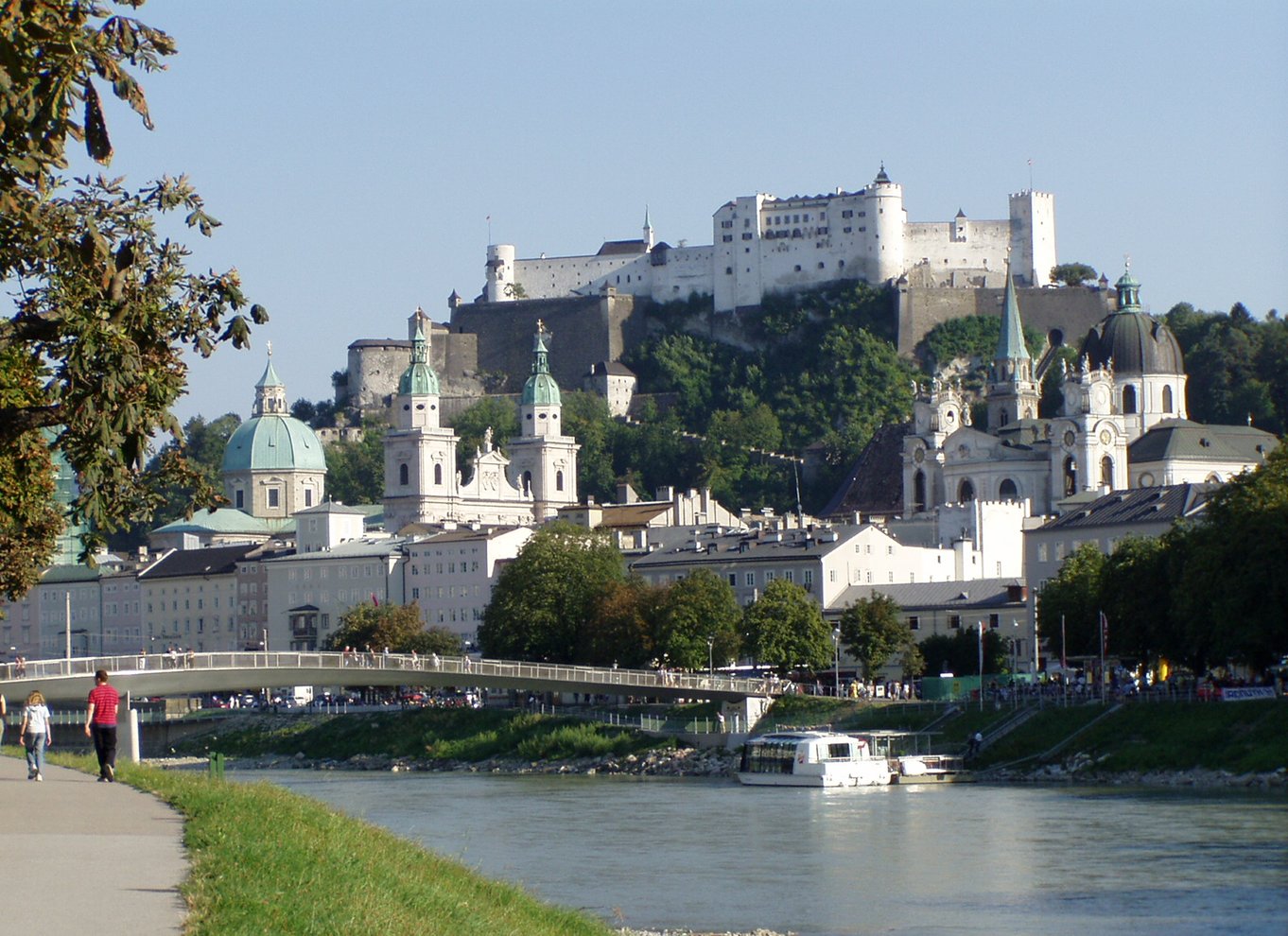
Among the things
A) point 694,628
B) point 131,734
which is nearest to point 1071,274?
point 694,628

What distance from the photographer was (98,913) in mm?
12625

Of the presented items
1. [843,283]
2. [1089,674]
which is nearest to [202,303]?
[1089,674]

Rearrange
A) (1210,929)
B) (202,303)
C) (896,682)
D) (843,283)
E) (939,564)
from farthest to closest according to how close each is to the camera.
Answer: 1. (843,283)
2. (939,564)
3. (896,682)
4. (1210,929)
5. (202,303)

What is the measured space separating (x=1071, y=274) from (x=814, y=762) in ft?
305

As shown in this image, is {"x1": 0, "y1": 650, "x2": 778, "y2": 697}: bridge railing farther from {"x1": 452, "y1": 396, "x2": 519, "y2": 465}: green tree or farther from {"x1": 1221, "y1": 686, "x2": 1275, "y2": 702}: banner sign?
{"x1": 452, "y1": 396, "x2": 519, "y2": 465}: green tree

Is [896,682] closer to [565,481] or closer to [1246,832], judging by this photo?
[1246,832]

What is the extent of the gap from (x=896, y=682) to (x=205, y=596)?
1747 inches

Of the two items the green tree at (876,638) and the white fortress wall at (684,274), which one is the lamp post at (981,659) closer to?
the green tree at (876,638)

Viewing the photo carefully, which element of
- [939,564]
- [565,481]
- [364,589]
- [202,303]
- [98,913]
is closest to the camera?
[98,913]

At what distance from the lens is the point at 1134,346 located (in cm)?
11031

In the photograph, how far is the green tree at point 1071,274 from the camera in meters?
138

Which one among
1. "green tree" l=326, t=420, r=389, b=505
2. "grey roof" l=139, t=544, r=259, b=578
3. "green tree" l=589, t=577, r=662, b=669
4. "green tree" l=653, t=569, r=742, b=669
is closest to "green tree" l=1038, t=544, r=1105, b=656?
"green tree" l=653, t=569, r=742, b=669

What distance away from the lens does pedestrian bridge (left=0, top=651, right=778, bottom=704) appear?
137 ft

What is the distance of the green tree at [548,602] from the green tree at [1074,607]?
1271 cm
